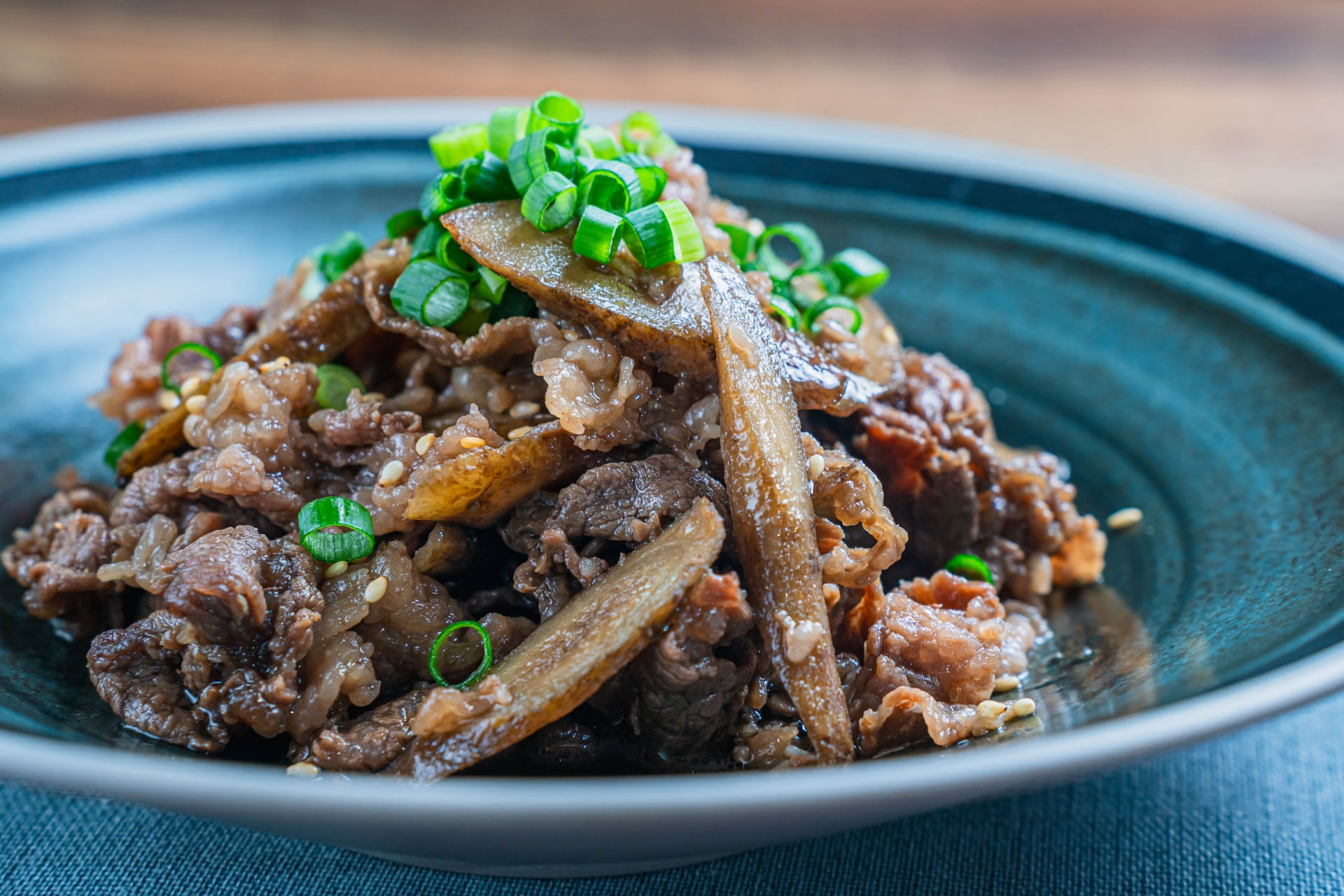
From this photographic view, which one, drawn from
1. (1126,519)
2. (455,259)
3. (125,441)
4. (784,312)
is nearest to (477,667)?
(455,259)

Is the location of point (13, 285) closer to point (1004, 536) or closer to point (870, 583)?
point (870, 583)

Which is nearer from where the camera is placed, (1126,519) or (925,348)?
(1126,519)

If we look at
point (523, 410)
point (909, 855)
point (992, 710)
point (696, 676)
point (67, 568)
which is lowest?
point (909, 855)

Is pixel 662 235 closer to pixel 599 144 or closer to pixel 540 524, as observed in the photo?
pixel 599 144

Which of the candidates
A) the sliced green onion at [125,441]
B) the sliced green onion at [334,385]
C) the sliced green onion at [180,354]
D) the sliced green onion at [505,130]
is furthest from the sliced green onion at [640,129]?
the sliced green onion at [125,441]

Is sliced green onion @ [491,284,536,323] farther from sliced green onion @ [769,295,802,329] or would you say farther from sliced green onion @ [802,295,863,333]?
sliced green onion @ [802,295,863,333]

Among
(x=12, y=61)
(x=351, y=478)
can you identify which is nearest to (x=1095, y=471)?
(x=351, y=478)

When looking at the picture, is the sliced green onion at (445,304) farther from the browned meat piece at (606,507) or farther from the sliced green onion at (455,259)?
the browned meat piece at (606,507)
